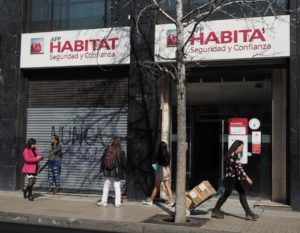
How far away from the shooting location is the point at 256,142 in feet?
46.0

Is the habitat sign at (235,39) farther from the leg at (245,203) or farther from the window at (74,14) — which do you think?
the leg at (245,203)

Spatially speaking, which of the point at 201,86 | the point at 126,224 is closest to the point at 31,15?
the point at 201,86

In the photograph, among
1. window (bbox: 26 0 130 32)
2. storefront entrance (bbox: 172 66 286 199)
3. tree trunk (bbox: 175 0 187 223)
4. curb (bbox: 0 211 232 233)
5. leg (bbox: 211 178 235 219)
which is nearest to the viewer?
curb (bbox: 0 211 232 233)

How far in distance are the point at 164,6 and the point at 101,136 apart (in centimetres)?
416

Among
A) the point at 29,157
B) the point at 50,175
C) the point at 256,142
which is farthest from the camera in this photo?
the point at 50,175

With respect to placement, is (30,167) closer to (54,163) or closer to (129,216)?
(54,163)

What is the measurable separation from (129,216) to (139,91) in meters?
4.17

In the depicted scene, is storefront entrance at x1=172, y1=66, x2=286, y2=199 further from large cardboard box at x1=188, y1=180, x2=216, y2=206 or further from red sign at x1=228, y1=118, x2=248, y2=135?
large cardboard box at x1=188, y1=180, x2=216, y2=206

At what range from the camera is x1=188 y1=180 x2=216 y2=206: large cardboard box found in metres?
11.5

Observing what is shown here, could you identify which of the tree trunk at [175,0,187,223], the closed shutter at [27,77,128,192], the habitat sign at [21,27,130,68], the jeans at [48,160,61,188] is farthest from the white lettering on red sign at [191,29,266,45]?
the jeans at [48,160,61,188]

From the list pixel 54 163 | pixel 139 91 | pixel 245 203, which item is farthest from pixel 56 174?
pixel 245 203

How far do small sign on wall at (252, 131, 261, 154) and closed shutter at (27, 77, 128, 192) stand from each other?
361 cm

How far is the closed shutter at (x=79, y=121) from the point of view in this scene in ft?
49.3

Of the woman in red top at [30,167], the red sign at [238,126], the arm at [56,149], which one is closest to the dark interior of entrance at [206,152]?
the red sign at [238,126]
